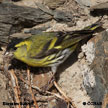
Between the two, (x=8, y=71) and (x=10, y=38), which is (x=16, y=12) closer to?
(x=10, y=38)

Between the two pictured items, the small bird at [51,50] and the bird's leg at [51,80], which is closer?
the bird's leg at [51,80]

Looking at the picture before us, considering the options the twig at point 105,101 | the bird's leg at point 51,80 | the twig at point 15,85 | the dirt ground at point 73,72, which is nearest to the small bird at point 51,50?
the bird's leg at point 51,80

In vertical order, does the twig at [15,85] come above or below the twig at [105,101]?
above

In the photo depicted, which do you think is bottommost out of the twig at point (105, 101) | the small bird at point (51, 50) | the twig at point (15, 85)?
the twig at point (105, 101)

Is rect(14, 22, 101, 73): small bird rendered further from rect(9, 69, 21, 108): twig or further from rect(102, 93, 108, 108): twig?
rect(102, 93, 108, 108): twig

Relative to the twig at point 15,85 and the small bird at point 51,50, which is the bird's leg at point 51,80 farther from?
the twig at point 15,85

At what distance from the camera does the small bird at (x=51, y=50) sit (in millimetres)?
3049

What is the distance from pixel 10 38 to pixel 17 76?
2.00 feet

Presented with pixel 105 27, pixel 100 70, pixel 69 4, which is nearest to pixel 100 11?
pixel 105 27

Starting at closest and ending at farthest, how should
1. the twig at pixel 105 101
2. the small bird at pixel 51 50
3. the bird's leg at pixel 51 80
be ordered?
the twig at pixel 105 101
the bird's leg at pixel 51 80
the small bird at pixel 51 50

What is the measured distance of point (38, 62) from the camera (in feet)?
10.2

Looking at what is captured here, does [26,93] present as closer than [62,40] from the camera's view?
Yes

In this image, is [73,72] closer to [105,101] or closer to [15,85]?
[15,85]

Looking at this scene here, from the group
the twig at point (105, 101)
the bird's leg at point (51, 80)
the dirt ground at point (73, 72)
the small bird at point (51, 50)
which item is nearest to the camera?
the twig at point (105, 101)
